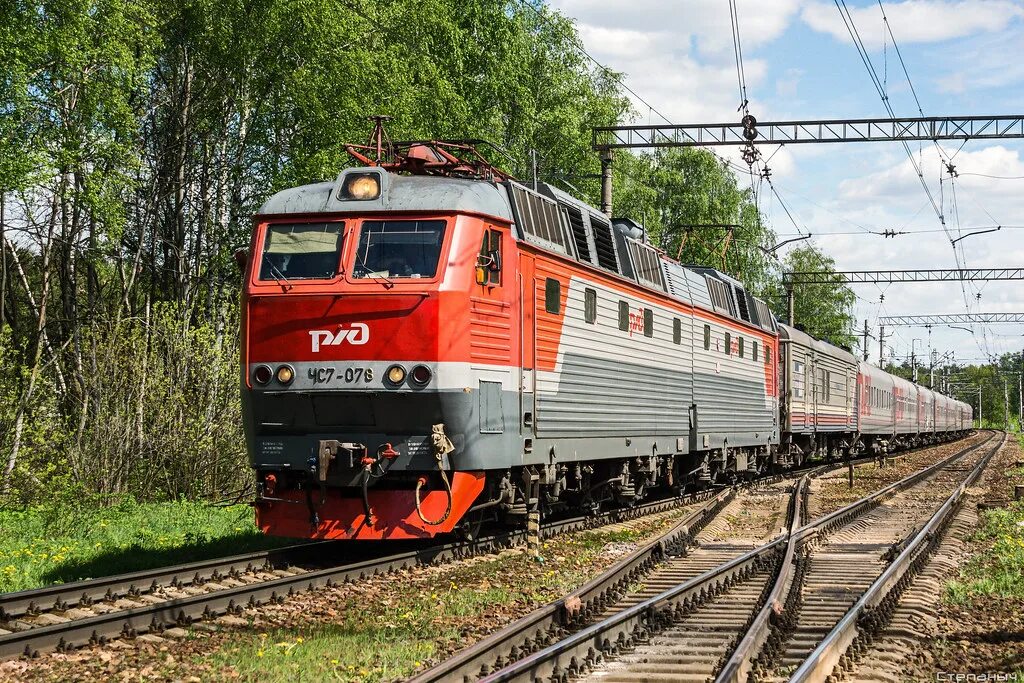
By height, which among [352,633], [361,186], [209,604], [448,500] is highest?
[361,186]

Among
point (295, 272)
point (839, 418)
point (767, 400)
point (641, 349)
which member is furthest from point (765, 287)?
point (295, 272)

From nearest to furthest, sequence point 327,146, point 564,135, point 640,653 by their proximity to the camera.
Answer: point 640,653
point 327,146
point 564,135

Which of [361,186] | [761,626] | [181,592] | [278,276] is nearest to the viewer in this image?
[761,626]

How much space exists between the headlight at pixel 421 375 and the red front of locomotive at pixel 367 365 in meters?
0.02

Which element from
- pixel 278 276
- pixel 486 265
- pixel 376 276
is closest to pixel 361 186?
pixel 376 276

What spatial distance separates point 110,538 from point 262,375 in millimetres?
3414

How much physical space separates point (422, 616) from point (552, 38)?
3090 cm

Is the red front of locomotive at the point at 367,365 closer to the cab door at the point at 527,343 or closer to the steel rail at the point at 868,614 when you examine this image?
the cab door at the point at 527,343

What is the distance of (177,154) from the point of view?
2673cm

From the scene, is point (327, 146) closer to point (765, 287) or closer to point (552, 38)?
point (552, 38)

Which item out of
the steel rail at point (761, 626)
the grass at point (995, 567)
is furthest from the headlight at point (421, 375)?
the grass at point (995, 567)

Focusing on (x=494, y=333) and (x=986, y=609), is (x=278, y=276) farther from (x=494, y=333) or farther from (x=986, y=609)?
(x=986, y=609)

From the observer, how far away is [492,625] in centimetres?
910

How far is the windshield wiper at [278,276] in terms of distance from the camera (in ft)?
38.3
